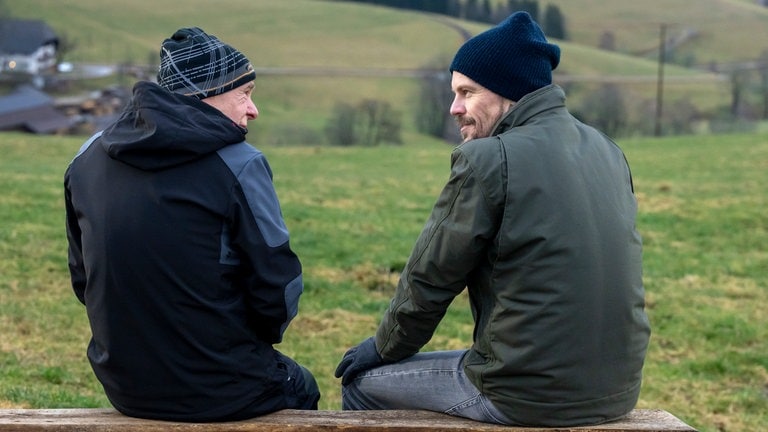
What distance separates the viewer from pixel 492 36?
12.6 feet

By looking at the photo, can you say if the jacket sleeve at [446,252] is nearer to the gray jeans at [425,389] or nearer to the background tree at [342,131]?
the gray jeans at [425,389]

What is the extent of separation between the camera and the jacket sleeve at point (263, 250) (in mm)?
3707

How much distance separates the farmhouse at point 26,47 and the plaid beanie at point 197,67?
92.4 metres

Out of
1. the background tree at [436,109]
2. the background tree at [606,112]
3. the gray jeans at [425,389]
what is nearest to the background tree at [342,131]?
the background tree at [436,109]

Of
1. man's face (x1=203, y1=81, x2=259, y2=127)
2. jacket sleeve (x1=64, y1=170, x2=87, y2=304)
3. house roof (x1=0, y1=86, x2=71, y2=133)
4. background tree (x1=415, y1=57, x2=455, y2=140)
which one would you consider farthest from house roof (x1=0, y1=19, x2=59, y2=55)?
man's face (x1=203, y1=81, x2=259, y2=127)

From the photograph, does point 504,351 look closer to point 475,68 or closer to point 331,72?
point 475,68

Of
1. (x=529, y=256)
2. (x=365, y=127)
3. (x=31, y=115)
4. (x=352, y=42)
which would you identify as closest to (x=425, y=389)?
(x=529, y=256)

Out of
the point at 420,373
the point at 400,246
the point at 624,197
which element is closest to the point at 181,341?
the point at 420,373

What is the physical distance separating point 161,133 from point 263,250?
0.57 metres

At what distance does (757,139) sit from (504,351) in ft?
92.9

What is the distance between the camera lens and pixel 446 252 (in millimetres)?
3672

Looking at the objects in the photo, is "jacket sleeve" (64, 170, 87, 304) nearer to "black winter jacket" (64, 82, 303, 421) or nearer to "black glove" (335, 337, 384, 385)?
"black winter jacket" (64, 82, 303, 421)

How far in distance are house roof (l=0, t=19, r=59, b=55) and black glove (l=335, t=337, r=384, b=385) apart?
94.3m

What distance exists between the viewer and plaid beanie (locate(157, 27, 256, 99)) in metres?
3.91
